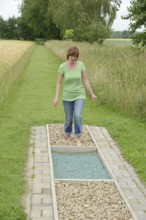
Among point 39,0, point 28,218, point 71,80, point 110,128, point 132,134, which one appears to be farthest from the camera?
point 39,0

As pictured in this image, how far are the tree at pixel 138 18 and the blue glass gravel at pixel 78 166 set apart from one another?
32.9 feet

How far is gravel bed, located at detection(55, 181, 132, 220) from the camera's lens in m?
5.53

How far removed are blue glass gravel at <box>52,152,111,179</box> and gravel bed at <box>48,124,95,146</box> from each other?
49cm

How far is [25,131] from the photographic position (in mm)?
10305

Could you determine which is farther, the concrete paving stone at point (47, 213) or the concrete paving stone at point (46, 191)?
the concrete paving stone at point (46, 191)

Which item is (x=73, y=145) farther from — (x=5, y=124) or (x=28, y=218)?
(x=28, y=218)

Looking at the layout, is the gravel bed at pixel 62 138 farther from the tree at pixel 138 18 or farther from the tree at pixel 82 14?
the tree at pixel 82 14

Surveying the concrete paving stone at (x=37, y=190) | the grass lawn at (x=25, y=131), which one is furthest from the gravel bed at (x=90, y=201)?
the grass lawn at (x=25, y=131)

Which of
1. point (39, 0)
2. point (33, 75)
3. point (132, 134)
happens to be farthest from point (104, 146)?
point (39, 0)

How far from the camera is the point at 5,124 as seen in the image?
11031 millimetres

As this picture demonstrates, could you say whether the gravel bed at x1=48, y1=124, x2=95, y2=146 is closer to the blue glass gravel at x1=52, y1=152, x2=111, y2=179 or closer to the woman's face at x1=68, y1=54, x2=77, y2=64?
the blue glass gravel at x1=52, y1=152, x2=111, y2=179

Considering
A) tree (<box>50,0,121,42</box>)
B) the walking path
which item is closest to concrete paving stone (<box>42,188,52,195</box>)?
the walking path

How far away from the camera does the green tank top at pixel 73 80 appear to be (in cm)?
879

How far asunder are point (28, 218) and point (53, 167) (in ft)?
8.52
